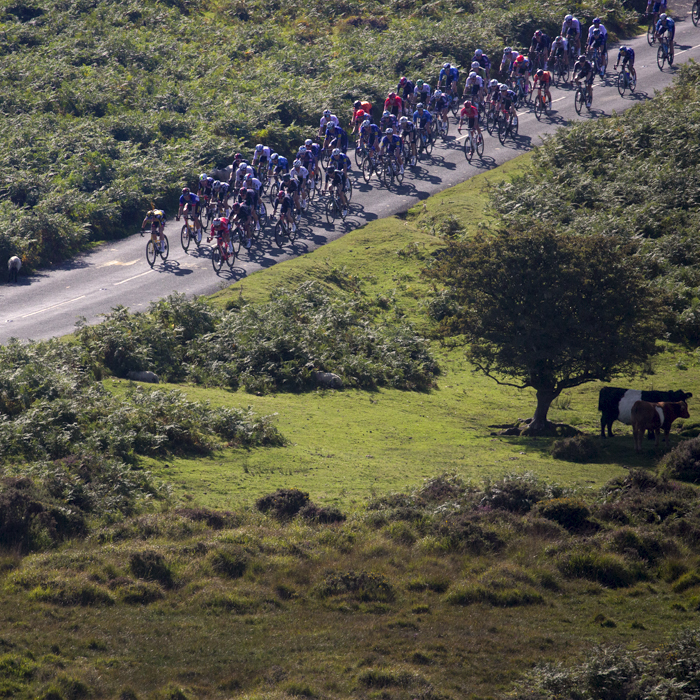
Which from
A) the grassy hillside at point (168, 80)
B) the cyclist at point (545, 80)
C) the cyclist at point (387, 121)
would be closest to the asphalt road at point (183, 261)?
the cyclist at point (545, 80)

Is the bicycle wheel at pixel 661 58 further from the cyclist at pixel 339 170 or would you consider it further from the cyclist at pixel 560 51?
the cyclist at pixel 339 170

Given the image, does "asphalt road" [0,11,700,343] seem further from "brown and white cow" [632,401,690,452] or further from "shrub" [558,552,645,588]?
"shrub" [558,552,645,588]

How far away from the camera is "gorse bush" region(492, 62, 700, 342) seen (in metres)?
33.9

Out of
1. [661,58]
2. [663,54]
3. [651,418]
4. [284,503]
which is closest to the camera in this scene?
[284,503]

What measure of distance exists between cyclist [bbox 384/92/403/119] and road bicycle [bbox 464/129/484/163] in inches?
164

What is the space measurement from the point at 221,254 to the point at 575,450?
1840 cm

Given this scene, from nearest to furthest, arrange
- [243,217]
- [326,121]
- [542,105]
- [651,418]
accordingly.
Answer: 1. [651,418]
2. [243,217]
3. [326,121]
4. [542,105]

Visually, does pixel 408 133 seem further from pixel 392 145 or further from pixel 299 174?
pixel 299 174

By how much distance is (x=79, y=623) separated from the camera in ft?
43.2

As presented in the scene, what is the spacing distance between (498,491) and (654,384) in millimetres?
12209

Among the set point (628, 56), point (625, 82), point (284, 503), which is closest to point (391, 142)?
point (628, 56)

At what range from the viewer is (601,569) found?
15.1 meters

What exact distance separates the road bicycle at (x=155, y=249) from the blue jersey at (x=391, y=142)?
522 inches

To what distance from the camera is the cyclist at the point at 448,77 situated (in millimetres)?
48844
